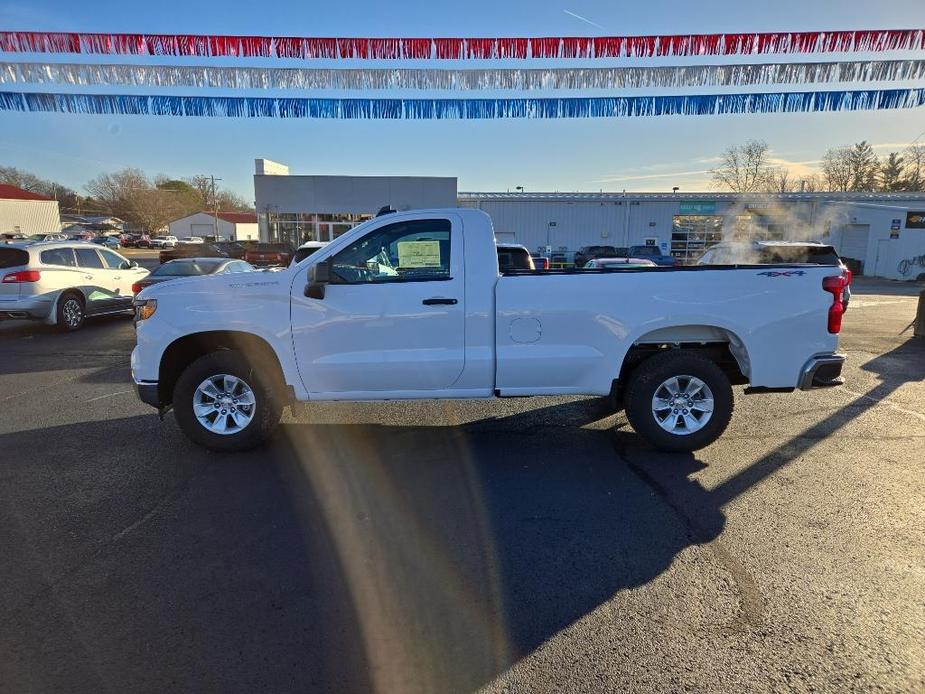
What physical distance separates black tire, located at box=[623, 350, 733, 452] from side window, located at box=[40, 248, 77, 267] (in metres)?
11.4

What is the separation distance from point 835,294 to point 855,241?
35360 mm

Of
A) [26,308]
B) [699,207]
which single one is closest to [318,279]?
[26,308]

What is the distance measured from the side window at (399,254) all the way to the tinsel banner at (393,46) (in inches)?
187

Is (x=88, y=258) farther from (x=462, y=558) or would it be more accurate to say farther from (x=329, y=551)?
(x=462, y=558)

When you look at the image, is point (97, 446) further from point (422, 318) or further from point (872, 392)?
point (872, 392)

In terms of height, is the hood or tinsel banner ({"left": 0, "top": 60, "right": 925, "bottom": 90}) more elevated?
tinsel banner ({"left": 0, "top": 60, "right": 925, "bottom": 90})

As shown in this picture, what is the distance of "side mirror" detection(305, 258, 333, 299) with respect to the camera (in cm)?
441

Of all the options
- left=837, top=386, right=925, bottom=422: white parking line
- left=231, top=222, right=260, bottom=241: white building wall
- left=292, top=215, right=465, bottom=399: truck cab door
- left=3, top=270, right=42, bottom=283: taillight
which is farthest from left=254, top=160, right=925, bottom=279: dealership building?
left=231, top=222, right=260, bottom=241: white building wall

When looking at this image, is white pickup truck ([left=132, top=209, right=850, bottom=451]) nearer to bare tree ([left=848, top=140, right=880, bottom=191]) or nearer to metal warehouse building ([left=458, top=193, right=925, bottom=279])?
metal warehouse building ([left=458, top=193, right=925, bottom=279])

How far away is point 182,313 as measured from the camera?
15.1ft

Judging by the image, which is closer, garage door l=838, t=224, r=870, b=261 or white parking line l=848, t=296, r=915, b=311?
white parking line l=848, t=296, r=915, b=311

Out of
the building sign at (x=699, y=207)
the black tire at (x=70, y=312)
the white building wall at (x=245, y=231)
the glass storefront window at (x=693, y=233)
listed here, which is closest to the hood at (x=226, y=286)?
the black tire at (x=70, y=312)

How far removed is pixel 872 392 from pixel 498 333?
5.35 m

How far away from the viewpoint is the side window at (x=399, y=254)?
4.65m
